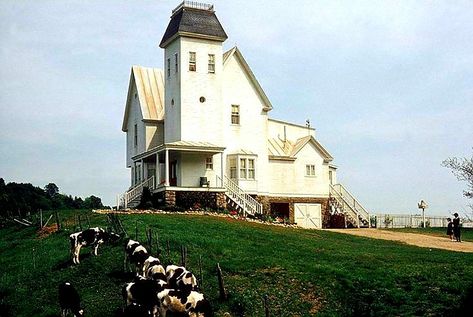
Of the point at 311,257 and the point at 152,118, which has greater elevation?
the point at 152,118

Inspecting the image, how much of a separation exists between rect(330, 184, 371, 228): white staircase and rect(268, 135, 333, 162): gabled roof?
9.11ft

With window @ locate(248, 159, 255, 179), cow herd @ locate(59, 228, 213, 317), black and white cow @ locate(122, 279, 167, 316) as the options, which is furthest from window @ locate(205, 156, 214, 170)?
black and white cow @ locate(122, 279, 167, 316)

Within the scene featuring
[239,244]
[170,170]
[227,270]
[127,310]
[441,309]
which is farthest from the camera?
[170,170]

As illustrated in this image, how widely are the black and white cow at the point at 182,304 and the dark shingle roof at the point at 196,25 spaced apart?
3015cm

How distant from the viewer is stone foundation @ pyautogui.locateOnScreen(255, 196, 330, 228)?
157 feet

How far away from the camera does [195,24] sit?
46.5 m

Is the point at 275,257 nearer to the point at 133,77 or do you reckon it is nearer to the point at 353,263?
the point at 353,263

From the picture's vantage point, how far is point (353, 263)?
25.4 metres

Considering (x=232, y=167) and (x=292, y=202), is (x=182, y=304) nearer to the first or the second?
(x=232, y=167)

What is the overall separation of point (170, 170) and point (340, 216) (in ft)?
42.3

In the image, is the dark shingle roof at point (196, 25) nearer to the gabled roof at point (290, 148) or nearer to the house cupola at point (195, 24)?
the house cupola at point (195, 24)

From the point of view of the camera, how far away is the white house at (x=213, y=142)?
4509 cm

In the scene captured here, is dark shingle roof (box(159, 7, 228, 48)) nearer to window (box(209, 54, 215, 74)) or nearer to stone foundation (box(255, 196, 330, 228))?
window (box(209, 54, 215, 74))

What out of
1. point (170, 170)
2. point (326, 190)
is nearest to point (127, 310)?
A: point (170, 170)
